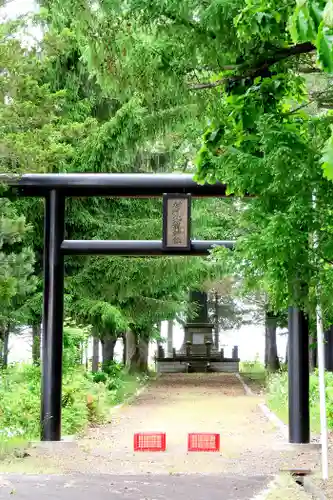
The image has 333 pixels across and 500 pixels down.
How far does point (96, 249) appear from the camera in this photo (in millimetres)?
11578

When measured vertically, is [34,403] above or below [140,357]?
above

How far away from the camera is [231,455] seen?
10.8 m

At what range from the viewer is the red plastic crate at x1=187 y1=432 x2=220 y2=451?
1109 centimetres

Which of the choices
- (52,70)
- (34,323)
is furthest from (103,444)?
(52,70)

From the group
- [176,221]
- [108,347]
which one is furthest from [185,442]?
[108,347]

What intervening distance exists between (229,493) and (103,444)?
4.48 metres

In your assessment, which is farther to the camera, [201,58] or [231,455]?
[231,455]

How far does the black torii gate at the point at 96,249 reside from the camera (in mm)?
11078

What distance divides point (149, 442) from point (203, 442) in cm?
82

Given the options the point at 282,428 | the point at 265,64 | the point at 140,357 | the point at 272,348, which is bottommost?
the point at 282,428

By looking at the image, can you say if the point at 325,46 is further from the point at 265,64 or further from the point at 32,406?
the point at 32,406

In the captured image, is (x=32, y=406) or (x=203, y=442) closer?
(x=203, y=442)

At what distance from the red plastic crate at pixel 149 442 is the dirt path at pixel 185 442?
16 cm

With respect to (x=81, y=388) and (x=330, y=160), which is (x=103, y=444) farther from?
(x=330, y=160)
